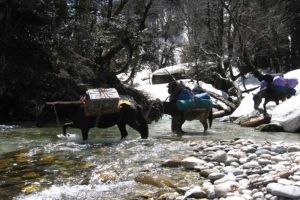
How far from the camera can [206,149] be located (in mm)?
8891

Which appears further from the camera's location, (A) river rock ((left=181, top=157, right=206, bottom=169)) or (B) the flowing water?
(A) river rock ((left=181, top=157, right=206, bottom=169))

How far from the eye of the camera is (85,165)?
796cm

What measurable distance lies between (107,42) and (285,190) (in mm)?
19662

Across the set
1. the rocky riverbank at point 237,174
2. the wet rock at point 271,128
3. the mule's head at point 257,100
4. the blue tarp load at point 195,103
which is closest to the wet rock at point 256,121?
the mule's head at point 257,100

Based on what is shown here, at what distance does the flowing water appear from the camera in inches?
251

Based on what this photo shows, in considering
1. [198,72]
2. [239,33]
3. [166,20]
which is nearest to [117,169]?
[239,33]

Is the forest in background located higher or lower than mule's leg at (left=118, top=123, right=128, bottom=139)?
higher

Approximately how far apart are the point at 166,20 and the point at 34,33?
2357 cm

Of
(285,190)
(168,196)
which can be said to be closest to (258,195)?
(285,190)

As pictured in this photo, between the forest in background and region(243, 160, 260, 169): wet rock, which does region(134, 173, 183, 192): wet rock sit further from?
the forest in background

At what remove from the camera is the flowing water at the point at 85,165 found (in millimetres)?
6379

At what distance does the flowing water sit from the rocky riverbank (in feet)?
0.65

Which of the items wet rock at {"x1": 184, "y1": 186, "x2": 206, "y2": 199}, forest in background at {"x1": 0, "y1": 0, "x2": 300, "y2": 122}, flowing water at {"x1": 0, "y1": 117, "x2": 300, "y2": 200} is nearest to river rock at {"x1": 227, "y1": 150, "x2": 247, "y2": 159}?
flowing water at {"x1": 0, "y1": 117, "x2": 300, "y2": 200}

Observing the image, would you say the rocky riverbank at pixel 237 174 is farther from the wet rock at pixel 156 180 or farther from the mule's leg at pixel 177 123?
the mule's leg at pixel 177 123
